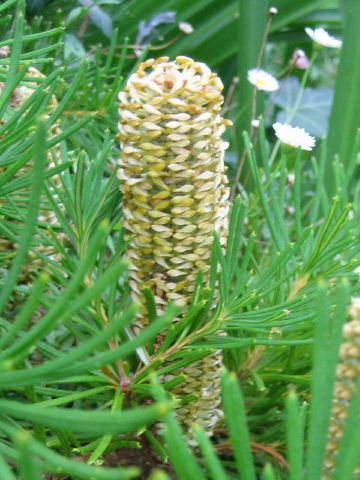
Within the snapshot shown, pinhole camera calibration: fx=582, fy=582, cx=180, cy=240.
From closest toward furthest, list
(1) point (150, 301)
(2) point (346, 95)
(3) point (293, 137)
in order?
(1) point (150, 301) < (3) point (293, 137) < (2) point (346, 95)

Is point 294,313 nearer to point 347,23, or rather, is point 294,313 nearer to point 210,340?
point 210,340

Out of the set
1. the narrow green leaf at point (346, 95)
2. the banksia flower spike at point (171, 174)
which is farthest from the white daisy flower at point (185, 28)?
the banksia flower spike at point (171, 174)

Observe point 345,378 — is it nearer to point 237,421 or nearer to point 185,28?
point 237,421

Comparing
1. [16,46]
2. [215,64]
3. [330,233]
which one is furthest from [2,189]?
[215,64]

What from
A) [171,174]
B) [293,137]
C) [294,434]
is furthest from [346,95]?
[294,434]

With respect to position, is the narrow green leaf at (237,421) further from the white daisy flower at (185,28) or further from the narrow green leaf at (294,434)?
the white daisy flower at (185,28)
